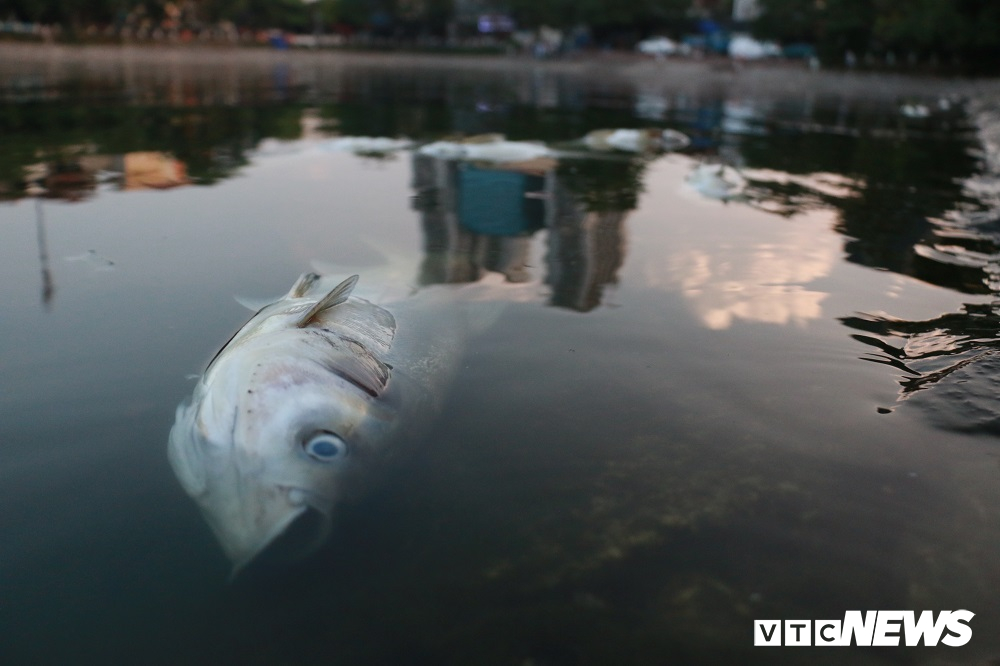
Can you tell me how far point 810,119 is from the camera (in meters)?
23.8

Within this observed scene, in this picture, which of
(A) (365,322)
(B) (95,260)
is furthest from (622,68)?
(A) (365,322)

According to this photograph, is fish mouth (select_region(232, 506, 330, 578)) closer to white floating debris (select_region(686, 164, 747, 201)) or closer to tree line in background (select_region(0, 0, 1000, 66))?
white floating debris (select_region(686, 164, 747, 201))

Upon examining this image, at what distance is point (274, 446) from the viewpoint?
2939mm

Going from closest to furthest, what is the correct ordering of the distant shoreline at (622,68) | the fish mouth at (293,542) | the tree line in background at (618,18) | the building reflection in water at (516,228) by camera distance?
1. the fish mouth at (293,542)
2. the building reflection in water at (516,228)
3. the distant shoreline at (622,68)
4. the tree line in background at (618,18)

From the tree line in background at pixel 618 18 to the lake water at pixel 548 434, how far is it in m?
46.4

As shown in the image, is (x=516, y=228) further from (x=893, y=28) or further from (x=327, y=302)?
(x=893, y=28)

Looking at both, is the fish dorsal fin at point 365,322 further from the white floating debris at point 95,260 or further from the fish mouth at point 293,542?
the white floating debris at point 95,260

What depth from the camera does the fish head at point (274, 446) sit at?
9.01 ft

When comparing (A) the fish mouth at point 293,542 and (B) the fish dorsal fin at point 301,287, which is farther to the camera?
(B) the fish dorsal fin at point 301,287

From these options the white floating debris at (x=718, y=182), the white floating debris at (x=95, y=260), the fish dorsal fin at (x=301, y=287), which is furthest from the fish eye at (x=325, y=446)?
the white floating debris at (x=718, y=182)

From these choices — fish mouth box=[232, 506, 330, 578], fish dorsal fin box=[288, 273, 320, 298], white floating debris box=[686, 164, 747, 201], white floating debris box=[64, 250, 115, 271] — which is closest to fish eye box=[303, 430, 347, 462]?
fish mouth box=[232, 506, 330, 578]

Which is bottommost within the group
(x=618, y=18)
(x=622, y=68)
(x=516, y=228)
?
(x=516, y=228)

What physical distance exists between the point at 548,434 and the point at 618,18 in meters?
80.9

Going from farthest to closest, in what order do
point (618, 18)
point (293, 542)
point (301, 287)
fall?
point (618, 18) → point (301, 287) → point (293, 542)
